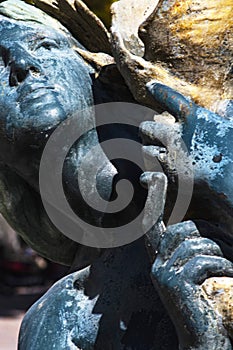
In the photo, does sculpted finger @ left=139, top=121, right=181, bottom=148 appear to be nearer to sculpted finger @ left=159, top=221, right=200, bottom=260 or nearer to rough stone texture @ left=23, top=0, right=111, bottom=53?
sculpted finger @ left=159, top=221, right=200, bottom=260

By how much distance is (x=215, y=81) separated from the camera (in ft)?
5.38

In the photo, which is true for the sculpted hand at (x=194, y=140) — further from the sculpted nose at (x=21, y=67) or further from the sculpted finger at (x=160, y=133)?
the sculpted nose at (x=21, y=67)

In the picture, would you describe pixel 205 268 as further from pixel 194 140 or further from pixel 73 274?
pixel 73 274

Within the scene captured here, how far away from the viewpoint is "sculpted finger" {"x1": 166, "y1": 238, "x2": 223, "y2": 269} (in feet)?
4.93

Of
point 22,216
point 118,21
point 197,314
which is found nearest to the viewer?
point 197,314

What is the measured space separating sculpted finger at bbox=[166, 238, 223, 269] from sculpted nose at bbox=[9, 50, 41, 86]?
0.53 metres

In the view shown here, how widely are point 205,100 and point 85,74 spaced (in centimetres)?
34

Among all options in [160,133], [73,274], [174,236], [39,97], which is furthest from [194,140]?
[73,274]

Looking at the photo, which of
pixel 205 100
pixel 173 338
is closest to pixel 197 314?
pixel 173 338

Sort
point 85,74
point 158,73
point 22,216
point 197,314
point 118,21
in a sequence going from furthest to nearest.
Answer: point 22,216
point 85,74
point 118,21
point 158,73
point 197,314

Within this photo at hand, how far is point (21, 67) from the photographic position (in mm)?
1798

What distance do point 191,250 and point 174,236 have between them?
0.14 ft

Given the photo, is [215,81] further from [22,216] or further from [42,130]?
[22,216]

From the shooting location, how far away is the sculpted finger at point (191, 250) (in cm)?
150
